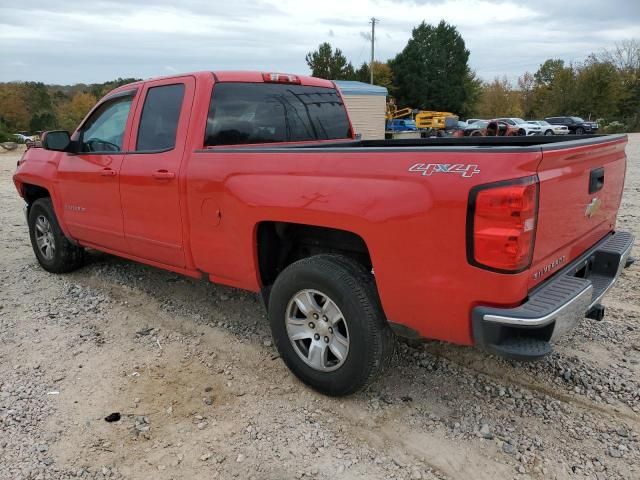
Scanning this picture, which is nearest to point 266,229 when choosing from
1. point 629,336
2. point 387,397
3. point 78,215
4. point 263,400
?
point 263,400

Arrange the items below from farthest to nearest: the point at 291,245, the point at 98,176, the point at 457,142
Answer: the point at 98,176, the point at 457,142, the point at 291,245

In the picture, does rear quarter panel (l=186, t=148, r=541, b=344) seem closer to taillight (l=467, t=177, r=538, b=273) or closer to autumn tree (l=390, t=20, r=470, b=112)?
taillight (l=467, t=177, r=538, b=273)

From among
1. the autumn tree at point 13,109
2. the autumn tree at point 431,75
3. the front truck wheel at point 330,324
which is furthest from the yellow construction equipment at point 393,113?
the autumn tree at point 13,109

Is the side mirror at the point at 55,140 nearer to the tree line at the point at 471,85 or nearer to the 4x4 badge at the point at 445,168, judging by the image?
the 4x4 badge at the point at 445,168

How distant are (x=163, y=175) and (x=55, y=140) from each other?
1.55 meters

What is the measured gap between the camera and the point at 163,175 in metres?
3.79

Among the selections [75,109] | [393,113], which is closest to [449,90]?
[393,113]

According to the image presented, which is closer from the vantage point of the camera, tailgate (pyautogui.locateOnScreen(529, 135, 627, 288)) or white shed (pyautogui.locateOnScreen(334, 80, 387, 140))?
tailgate (pyautogui.locateOnScreen(529, 135, 627, 288))

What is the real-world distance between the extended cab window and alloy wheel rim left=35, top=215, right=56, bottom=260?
2858 mm

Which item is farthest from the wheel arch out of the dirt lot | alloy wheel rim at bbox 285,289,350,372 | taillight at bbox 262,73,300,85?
taillight at bbox 262,73,300,85

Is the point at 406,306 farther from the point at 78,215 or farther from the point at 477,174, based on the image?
the point at 78,215

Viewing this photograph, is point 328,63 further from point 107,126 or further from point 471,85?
point 107,126

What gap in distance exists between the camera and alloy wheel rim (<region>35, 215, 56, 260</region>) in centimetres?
560

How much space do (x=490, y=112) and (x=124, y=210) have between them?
234 ft
